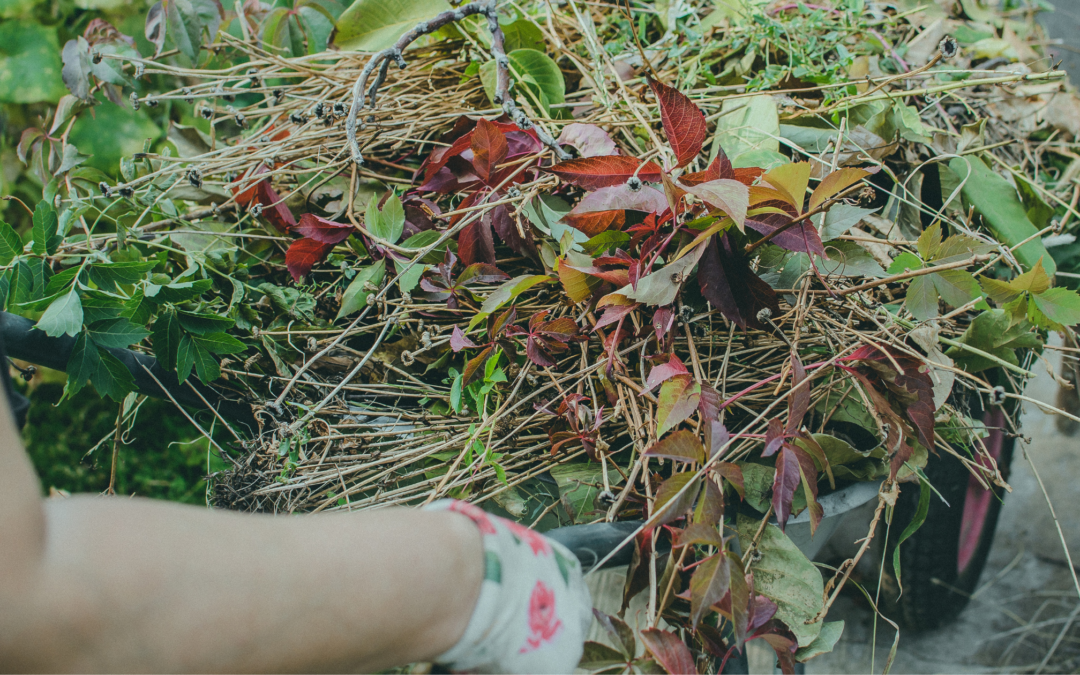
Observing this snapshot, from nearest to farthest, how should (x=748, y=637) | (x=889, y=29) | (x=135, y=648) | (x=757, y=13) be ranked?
(x=135, y=648)
(x=748, y=637)
(x=757, y=13)
(x=889, y=29)

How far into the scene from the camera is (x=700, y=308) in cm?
72

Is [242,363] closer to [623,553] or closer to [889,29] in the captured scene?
[623,553]

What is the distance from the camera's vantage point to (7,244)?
73cm

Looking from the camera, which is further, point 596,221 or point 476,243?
point 476,243

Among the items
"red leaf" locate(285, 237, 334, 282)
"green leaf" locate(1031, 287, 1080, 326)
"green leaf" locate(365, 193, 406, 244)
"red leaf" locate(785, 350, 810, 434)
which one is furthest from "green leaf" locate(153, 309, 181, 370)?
"green leaf" locate(1031, 287, 1080, 326)

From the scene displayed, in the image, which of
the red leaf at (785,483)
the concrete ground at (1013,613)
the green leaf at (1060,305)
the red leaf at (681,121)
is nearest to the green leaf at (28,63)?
the red leaf at (681,121)

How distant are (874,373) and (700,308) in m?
0.20

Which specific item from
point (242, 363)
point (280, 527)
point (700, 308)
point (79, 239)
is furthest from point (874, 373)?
point (79, 239)

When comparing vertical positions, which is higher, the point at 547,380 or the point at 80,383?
the point at 80,383

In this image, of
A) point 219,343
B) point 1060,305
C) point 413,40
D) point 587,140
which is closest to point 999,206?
point 1060,305

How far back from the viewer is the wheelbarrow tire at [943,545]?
3.95ft

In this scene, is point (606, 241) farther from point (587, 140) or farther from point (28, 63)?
point (28, 63)

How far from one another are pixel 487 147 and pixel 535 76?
24cm

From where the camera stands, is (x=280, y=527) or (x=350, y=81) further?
(x=350, y=81)
